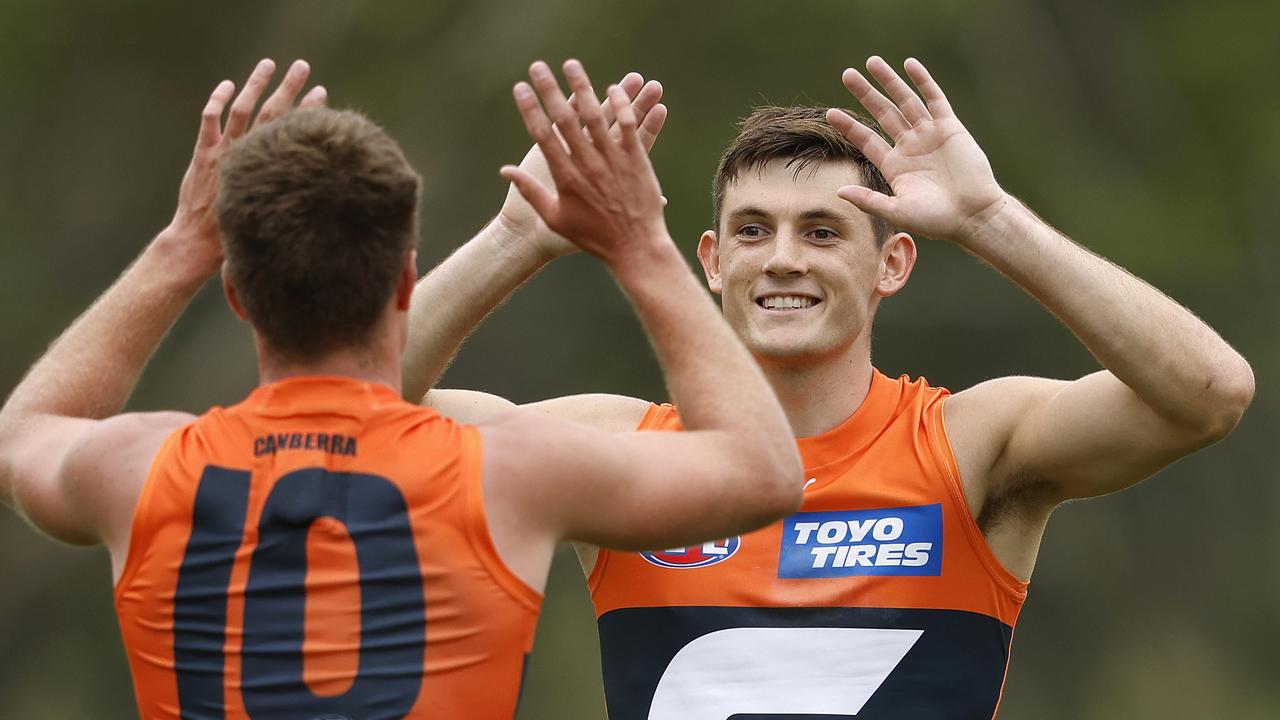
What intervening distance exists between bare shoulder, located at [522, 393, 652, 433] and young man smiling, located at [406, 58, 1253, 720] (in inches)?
0.6

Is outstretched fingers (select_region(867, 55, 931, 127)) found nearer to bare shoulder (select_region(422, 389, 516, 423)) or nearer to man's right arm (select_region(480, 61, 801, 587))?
man's right arm (select_region(480, 61, 801, 587))

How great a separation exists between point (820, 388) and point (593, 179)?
1593 mm

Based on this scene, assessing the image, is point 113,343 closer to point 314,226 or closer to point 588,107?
point 314,226

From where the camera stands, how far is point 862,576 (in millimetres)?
4477

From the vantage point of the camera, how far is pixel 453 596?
313 cm

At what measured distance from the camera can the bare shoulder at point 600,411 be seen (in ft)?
15.8

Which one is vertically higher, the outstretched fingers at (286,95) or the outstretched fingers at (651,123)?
the outstretched fingers at (651,123)

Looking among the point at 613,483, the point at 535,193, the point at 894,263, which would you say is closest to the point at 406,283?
the point at 535,193

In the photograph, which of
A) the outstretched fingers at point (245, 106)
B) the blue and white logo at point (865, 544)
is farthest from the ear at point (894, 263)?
the outstretched fingers at point (245, 106)

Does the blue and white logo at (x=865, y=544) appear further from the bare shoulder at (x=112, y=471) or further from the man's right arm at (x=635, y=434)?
the bare shoulder at (x=112, y=471)

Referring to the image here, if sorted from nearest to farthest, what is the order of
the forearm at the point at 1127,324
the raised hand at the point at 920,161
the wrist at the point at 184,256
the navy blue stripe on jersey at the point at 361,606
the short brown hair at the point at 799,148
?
the navy blue stripe on jersey at the point at 361,606, the wrist at the point at 184,256, the forearm at the point at 1127,324, the raised hand at the point at 920,161, the short brown hair at the point at 799,148

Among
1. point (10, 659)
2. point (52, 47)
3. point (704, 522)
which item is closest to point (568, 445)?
point (704, 522)

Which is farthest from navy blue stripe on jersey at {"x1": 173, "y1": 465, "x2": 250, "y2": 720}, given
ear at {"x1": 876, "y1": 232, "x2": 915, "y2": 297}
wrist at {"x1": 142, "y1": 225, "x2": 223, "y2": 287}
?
ear at {"x1": 876, "y1": 232, "x2": 915, "y2": 297}

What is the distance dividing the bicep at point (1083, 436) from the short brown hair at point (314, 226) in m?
1.84
